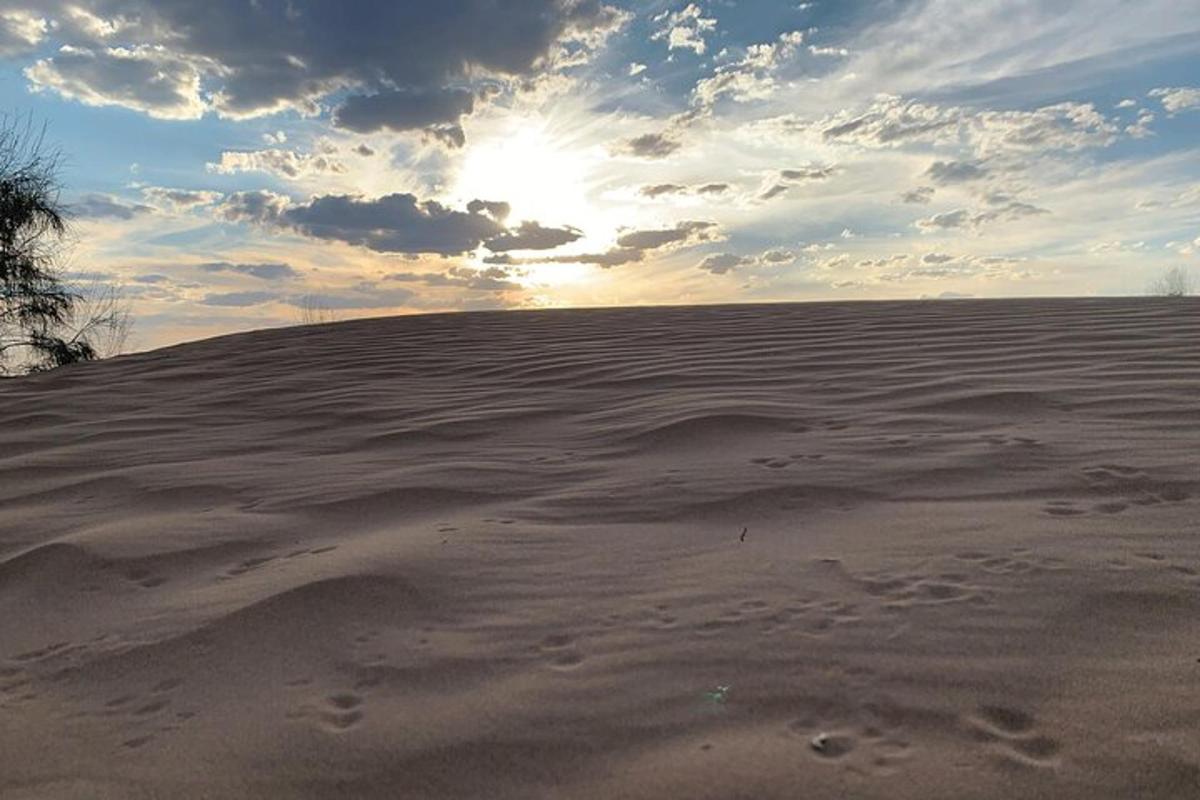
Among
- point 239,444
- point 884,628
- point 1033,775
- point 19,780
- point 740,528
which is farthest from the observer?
point 239,444

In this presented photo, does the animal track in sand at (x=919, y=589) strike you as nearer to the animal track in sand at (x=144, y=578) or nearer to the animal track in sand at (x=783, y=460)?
the animal track in sand at (x=783, y=460)

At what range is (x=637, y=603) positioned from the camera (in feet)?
4.63

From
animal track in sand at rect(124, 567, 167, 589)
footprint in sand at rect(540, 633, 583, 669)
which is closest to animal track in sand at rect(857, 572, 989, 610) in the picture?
footprint in sand at rect(540, 633, 583, 669)

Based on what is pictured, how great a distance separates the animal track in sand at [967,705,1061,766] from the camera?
93 centimetres

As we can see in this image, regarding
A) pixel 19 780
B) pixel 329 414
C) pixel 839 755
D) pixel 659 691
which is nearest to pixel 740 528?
pixel 659 691

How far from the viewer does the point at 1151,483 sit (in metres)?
1.86

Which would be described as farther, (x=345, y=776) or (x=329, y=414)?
(x=329, y=414)

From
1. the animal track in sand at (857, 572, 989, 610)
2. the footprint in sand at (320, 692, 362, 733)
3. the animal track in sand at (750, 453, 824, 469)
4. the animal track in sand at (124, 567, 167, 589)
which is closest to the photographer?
the footprint in sand at (320, 692, 362, 733)

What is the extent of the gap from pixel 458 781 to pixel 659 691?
0.28m

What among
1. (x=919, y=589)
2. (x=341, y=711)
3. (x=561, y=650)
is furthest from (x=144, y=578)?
(x=919, y=589)

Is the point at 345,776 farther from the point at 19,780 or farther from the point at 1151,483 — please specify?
the point at 1151,483

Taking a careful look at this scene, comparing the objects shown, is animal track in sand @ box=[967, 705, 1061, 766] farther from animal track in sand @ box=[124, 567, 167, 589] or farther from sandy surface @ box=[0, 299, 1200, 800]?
animal track in sand @ box=[124, 567, 167, 589]

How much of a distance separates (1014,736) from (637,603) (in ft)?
2.00

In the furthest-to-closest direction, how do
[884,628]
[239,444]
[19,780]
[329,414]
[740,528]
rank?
1. [329,414]
2. [239,444]
3. [740,528]
4. [884,628]
5. [19,780]
